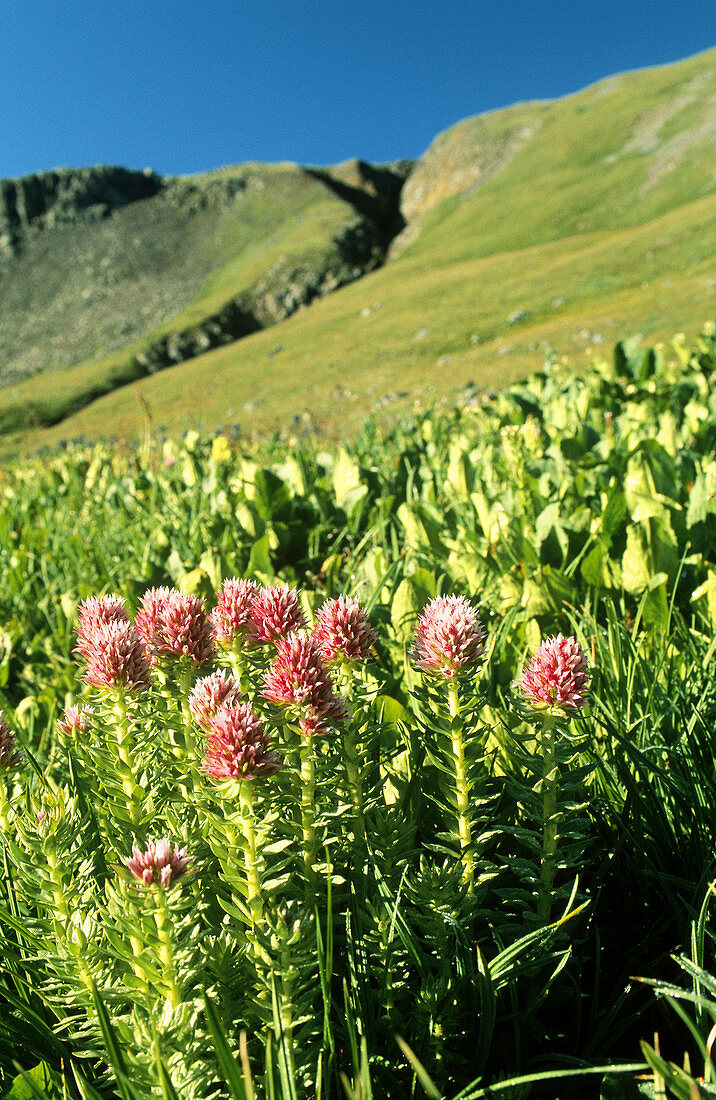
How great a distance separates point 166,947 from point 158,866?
138 mm

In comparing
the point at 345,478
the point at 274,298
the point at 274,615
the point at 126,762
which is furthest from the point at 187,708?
the point at 274,298

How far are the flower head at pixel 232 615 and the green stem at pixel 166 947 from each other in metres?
0.45

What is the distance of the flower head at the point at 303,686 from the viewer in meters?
1.04

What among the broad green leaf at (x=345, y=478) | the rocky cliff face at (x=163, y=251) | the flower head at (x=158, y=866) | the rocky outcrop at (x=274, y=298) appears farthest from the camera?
the rocky cliff face at (x=163, y=251)

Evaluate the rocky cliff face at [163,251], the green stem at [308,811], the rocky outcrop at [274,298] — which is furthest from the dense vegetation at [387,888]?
the rocky outcrop at [274,298]

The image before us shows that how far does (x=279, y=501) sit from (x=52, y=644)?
130 centimetres

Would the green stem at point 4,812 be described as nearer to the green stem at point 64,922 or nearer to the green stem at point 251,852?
the green stem at point 64,922

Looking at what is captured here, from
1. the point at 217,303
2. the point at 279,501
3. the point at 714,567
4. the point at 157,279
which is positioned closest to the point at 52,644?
the point at 279,501

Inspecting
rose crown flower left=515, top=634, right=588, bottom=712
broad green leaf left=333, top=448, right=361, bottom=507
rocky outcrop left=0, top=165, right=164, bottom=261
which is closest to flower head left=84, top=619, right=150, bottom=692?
rose crown flower left=515, top=634, right=588, bottom=712

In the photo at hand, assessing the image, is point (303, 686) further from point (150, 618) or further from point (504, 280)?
point (504, 280)

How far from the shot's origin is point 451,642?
Answer: 1107 millimetres

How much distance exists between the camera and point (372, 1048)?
107cm

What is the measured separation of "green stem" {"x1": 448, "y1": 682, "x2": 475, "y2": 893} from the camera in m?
1.17

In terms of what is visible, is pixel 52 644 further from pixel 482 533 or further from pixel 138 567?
pixel 482 533
